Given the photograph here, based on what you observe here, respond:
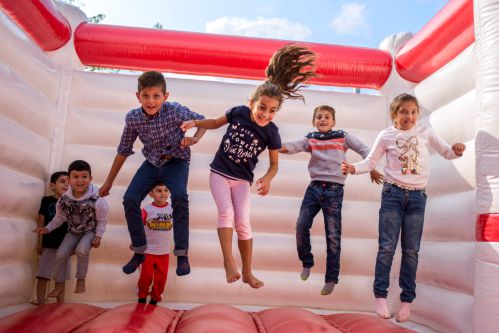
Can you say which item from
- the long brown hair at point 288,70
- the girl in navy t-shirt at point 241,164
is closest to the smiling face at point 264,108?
the girl in navy t-shirt at point 241,164

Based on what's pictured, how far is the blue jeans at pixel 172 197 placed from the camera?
2.93 m

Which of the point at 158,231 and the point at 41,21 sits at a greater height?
the point at 41,21

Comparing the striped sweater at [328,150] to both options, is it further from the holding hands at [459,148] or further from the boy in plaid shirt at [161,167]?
the boy in plaid shirt at [161,167]

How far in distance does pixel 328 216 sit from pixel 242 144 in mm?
898

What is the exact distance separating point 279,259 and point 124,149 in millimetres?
1554

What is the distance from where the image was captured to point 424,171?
115 inches

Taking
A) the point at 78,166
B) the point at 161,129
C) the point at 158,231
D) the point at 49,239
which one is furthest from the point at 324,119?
the point at 49,239

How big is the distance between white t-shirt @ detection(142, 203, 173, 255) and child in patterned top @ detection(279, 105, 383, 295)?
3.43ft

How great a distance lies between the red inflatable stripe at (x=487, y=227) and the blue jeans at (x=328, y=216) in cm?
97

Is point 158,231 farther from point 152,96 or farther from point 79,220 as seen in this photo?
point 152,96

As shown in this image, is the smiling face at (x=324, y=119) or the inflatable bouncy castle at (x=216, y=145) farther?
the smiling face at (x=324, y=119)

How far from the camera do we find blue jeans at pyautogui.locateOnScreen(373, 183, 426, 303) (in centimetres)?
288

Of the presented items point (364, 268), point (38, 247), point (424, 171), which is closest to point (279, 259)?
point (364, 268)

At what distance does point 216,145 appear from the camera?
3988mm
